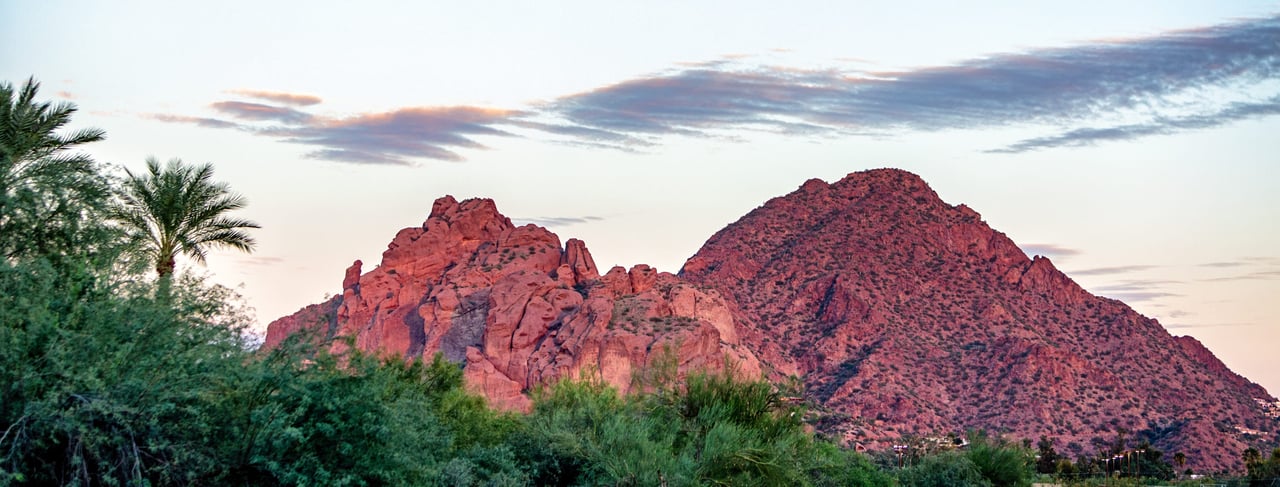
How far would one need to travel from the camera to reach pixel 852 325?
116125mm

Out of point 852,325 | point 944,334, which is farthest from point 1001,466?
point 944,334

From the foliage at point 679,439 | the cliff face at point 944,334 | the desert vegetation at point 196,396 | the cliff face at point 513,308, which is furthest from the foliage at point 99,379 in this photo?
the cliff face at point 944,334

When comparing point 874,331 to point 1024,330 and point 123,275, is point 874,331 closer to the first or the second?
point 1024,330

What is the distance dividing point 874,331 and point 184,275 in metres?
95.2

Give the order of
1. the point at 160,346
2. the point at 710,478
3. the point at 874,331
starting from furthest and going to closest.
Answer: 1. the point at 874,331
2. the point at 710,478
3. the point at 160,346

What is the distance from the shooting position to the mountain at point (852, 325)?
3925 inches

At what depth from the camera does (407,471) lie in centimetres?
2466

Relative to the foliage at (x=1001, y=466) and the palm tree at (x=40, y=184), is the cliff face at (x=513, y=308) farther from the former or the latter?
the palm tree at (x=40, y=184)

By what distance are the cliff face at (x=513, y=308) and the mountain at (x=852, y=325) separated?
18 centimetres

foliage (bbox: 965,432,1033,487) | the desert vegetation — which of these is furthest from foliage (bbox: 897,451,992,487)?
the desert vegetation

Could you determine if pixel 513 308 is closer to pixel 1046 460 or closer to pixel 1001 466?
pixel 1046 460

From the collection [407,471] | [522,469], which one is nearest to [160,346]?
[407,471]

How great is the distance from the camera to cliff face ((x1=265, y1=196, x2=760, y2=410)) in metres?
95.2

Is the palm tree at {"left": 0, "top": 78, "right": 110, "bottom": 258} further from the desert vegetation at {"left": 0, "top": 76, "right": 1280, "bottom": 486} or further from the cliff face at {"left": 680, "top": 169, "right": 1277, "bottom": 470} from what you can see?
the cliff face at {"left": 680, "top": 169, "right": 1277, "bottom": 470}
